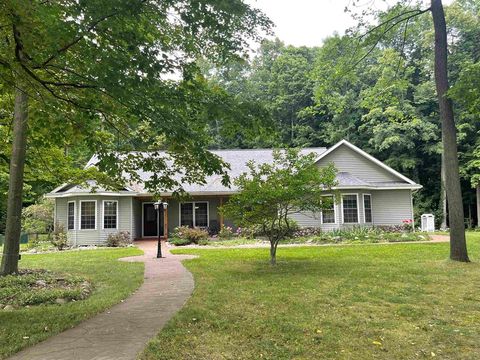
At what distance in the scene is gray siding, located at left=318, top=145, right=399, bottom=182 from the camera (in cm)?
2192

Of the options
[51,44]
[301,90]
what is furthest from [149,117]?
[301,90]

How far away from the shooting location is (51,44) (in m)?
4.66

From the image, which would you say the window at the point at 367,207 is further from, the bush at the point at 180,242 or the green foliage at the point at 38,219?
the green foliage at the point at 38,219

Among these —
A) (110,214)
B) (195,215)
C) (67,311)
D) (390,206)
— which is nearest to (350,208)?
(390,206)

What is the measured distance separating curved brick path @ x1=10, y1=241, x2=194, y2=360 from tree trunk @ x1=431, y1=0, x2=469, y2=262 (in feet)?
23.9

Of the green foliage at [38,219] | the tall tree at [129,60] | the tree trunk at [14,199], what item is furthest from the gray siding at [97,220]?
the tall tree at [129,60]

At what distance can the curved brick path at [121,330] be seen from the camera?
4.34m

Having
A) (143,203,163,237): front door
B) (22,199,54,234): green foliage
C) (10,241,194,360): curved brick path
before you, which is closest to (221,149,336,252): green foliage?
(10,241,194,360): curved brick path

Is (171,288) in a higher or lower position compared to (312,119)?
lower

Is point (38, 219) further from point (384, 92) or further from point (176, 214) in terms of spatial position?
point (384, 92)

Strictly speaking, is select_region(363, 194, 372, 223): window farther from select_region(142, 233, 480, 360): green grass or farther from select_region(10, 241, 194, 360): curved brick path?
select_region(10, 241, 194, 360): curved brick path

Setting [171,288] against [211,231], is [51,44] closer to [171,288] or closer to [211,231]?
[171,288]

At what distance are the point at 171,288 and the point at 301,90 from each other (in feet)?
112

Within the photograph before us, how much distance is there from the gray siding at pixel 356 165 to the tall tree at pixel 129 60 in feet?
53.9
